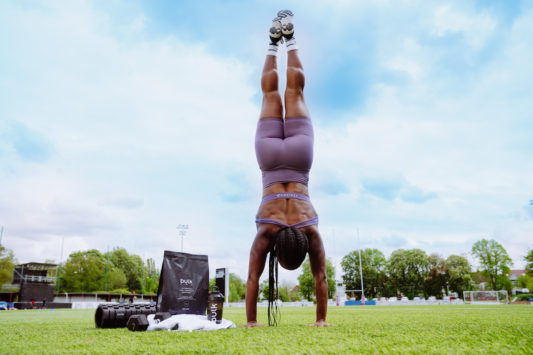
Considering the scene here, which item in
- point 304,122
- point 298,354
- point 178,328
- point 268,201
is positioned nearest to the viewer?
point 298,354

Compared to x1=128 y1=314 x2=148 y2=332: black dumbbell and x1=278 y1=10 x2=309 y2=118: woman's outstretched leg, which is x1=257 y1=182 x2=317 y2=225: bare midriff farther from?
x1=128 y1=314 x2=148 y2=332: black dumbbell

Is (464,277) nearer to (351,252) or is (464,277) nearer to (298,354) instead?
(351,252)

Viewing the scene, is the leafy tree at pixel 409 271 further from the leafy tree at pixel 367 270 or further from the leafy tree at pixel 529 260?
the leafy tree at pixel 529 260

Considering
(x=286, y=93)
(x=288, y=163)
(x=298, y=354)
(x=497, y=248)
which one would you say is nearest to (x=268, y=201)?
(x=288, y=163)

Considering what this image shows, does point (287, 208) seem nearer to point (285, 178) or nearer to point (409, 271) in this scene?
point (285, 178)

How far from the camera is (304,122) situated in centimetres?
412

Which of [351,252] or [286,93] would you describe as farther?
[351,252]

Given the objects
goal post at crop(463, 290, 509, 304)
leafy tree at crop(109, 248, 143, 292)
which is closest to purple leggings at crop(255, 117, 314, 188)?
goal post at crop(463, 290, 509, 304)

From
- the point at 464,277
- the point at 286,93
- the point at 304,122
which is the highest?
the point at 286,93

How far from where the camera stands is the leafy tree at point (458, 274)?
45406 mm

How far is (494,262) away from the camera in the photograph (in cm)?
4191

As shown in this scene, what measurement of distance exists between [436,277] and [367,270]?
9.05m

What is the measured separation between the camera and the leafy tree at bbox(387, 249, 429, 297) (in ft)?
156

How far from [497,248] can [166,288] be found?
48.5 meters
